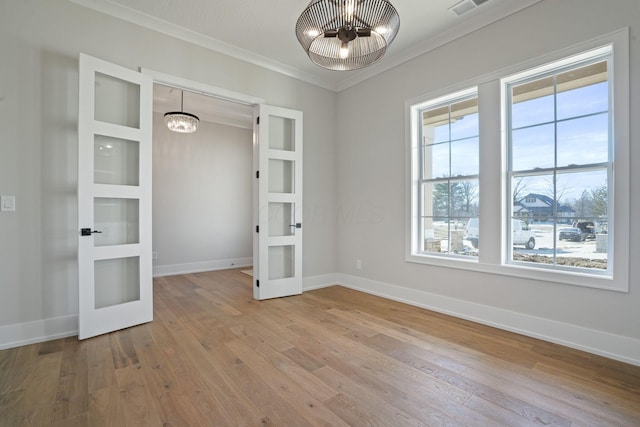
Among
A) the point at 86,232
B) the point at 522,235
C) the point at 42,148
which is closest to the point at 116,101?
the point at 42,148

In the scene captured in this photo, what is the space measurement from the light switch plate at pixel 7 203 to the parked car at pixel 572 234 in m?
4.71

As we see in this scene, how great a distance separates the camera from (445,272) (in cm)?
333

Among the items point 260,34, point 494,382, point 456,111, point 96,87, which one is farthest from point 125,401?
point 456,111

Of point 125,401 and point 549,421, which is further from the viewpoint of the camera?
point 125,401

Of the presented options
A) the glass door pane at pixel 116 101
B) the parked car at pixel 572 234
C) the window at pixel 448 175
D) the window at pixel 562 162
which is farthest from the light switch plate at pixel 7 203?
the parked car at pixel 572 234

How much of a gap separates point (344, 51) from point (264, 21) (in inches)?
54.0

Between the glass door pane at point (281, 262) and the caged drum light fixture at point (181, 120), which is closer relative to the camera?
the glass door pane at point (281, 262)

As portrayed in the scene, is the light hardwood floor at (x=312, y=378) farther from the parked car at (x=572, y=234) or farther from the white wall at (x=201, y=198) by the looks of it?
the white wall at (x=201, y=198)

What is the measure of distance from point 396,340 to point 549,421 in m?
1.16

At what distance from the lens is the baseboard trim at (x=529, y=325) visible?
7.35 ft

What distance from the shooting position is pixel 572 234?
8.40ft

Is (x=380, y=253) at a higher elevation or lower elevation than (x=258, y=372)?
higher

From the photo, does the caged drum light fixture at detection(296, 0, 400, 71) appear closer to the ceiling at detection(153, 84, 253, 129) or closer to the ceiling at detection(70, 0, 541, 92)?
the ceiling at detection(70, 0, 541, 92)

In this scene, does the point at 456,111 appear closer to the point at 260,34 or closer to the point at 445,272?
the point at 445,272
